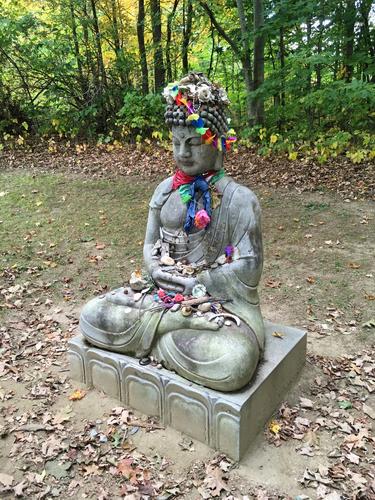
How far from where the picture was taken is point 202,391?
3229 millimetres


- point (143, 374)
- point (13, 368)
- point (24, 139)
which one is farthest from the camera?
point (24, 139)

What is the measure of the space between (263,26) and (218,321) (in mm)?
7402

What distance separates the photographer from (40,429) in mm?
3574

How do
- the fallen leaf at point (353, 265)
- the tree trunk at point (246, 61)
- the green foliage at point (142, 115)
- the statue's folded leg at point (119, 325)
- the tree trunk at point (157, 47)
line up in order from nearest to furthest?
the statue's folded leg at point (119, 325)
the fallen leaf at point (353, 265)
the tree trunk at point (246, 61)
the green foliage at point (142, 115)
the tree trunk at point (157, 47)

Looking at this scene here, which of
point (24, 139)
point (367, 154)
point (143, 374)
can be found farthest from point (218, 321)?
point (24, 139)

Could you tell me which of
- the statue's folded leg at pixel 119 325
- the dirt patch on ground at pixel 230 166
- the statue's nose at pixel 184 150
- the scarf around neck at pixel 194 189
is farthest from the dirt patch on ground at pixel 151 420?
the statue's nose at pixel 184 150

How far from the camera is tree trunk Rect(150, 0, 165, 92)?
12.3m

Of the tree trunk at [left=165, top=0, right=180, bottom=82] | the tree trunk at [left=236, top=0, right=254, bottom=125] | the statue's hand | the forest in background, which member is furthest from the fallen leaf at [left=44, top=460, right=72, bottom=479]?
the tree trunk at [left=165, top=0, right=180, bottom=82]

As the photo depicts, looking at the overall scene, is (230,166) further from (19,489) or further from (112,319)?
(19,489)

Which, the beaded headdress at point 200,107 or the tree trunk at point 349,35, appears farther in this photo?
the tree trunk at point 349,35

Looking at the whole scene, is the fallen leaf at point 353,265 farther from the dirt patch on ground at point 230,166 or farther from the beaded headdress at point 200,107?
the beaded headdress at point 200,107

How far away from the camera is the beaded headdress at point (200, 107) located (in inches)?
132

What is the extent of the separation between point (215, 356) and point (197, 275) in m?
0.69

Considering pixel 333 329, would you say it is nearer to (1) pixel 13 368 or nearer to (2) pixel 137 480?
(2) pixel 137 480
